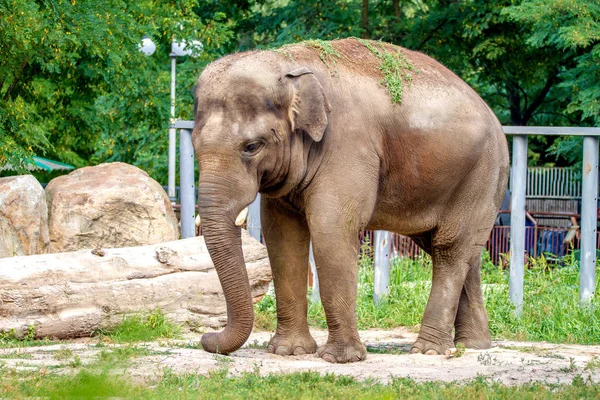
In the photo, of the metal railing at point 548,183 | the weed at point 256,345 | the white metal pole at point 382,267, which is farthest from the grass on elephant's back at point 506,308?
the metal railing at point 548,183

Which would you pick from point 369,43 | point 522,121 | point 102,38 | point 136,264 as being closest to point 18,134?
point 102,38

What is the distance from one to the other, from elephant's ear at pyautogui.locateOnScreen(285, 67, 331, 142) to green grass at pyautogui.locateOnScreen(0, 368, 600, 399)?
5.94 feet

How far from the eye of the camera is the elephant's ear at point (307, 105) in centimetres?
738

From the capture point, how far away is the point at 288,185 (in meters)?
7.62

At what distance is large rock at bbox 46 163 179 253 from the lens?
1171cm

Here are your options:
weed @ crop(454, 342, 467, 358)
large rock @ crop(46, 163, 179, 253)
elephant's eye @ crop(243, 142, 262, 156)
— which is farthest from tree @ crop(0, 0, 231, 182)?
weed @ crop(454, 342, 467, 358)

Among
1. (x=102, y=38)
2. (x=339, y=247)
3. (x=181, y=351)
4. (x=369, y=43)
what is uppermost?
(x=102, y=38)

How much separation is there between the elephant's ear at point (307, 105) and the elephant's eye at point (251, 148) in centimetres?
32

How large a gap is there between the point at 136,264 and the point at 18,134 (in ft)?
16.6

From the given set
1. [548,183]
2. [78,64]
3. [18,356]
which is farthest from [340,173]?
[548,183]

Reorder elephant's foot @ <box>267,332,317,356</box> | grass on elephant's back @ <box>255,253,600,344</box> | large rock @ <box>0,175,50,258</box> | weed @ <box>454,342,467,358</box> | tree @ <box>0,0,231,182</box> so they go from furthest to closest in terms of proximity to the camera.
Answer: tree @ <box>0,0,231,182</box> → large rock @ <box>0,175,50,258</box> → grass on elephant's back @ <box>255,253,600,344</box> → elephant's foot @ <box>267,332,317,356</box> → weed @ <box>454,342,467,358</box>

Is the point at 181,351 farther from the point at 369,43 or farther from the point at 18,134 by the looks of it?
the point at 18,134

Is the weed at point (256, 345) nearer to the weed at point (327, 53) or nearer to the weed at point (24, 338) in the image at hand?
the weed at point (24, 338)

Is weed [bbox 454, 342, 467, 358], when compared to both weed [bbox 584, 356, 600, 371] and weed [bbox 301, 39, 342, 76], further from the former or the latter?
weed [bbox 301, 39, 342, 76]
